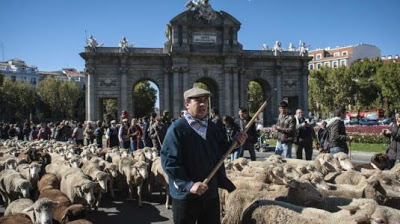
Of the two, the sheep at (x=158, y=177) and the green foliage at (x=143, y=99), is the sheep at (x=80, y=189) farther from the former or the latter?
the green foliage at (x=143, y=99)

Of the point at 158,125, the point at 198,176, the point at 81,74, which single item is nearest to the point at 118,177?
the point at 158,125

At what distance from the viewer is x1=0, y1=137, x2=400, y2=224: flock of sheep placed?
5.42 meters

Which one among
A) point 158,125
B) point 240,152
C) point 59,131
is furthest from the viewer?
point 59,131

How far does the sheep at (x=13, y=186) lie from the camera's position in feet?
28.6

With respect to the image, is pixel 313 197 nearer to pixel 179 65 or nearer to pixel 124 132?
pixel 124 132

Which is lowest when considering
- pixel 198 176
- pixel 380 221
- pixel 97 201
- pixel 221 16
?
pixel 97 201

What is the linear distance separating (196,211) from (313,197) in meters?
2.45

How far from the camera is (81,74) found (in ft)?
379

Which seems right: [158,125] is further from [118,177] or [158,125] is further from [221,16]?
[221,16]

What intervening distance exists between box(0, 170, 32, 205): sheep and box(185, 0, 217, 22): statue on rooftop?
30.7 m

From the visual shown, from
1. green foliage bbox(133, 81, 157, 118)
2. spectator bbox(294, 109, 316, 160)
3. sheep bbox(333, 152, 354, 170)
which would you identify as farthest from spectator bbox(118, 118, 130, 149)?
green foliage bbox(133, 81, 157, 118)

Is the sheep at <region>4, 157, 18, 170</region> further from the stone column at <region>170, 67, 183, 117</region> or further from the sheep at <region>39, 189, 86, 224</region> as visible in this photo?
the stone column at <region>170, 67, 183, 117</region>

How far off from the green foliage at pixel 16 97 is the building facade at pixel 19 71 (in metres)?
20.7

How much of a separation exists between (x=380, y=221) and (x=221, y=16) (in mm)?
35670
